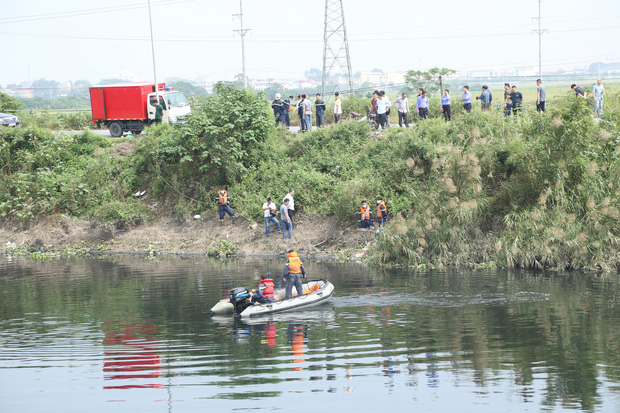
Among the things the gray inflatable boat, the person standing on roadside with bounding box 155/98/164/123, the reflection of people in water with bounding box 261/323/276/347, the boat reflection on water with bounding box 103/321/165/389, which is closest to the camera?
the boat reflection on water with bounding box 103/321/165/389

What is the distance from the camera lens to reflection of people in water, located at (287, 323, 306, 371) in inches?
632

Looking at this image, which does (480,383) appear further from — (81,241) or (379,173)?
(81,241)

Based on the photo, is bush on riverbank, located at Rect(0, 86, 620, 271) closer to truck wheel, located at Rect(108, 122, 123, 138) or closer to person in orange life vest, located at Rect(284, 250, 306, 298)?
truck wheel, located at Rect(108, 122, 123, 138)

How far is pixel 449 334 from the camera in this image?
17.3 meters

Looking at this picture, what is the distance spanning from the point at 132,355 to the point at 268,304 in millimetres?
5130

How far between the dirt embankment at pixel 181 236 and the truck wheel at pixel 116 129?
332 inches

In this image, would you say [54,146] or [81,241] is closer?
[81,241]

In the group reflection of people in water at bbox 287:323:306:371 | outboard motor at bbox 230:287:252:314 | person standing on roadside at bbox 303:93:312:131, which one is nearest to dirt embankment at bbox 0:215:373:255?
person standing on roadside at bbox 303:93:312:131

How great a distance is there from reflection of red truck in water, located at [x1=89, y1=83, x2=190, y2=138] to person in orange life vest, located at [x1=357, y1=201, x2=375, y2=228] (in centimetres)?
1585

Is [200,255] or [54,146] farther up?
[54,146]

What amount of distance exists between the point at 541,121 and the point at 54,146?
27.0 metres

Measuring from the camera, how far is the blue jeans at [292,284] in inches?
843

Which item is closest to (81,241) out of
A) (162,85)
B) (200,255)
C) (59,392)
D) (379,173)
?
(200,255)

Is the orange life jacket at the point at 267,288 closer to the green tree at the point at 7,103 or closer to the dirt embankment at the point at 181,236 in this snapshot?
the dirt embankment at the point at 181,236
